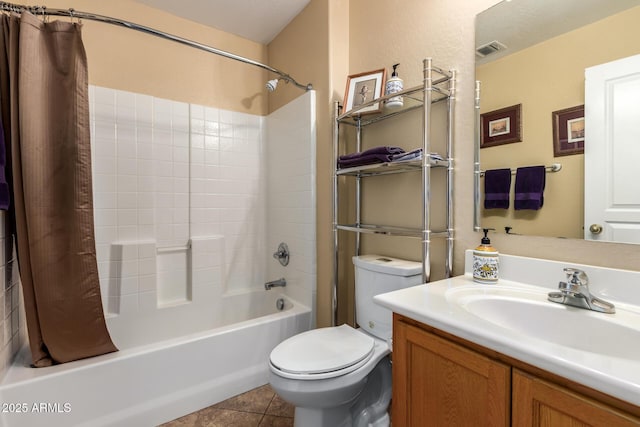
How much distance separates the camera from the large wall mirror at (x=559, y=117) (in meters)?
0.83

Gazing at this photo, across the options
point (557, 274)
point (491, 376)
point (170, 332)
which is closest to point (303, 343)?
point (491, 376)

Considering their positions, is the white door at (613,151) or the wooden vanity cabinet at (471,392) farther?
the white door at (613,151)

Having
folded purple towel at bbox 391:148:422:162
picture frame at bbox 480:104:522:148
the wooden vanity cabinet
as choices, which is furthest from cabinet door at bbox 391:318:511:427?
picture frame at bbox 480:104:522:148

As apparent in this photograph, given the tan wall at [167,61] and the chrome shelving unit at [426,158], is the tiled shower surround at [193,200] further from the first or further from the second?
the chrome shelving unit at [426,158]

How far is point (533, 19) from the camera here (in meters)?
1.02

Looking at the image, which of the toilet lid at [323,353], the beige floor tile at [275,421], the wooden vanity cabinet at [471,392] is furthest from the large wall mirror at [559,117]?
the beige floor tile at [275,421]

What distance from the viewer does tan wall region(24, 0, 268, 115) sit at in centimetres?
181

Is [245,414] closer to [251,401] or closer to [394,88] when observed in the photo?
[251,401]

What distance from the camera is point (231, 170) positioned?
2.25 m

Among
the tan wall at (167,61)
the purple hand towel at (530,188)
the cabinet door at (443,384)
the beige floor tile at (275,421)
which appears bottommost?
the beige floor tile at (275,421)

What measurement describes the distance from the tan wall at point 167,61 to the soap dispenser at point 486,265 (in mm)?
2023

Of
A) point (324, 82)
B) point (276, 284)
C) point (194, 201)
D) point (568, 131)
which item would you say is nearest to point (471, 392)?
point (568, 131)

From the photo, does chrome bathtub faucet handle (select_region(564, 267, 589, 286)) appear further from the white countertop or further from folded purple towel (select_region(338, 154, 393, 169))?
folded purple towel (select_region(338, 154, 393, 169))

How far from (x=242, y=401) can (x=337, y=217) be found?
1.14 m
